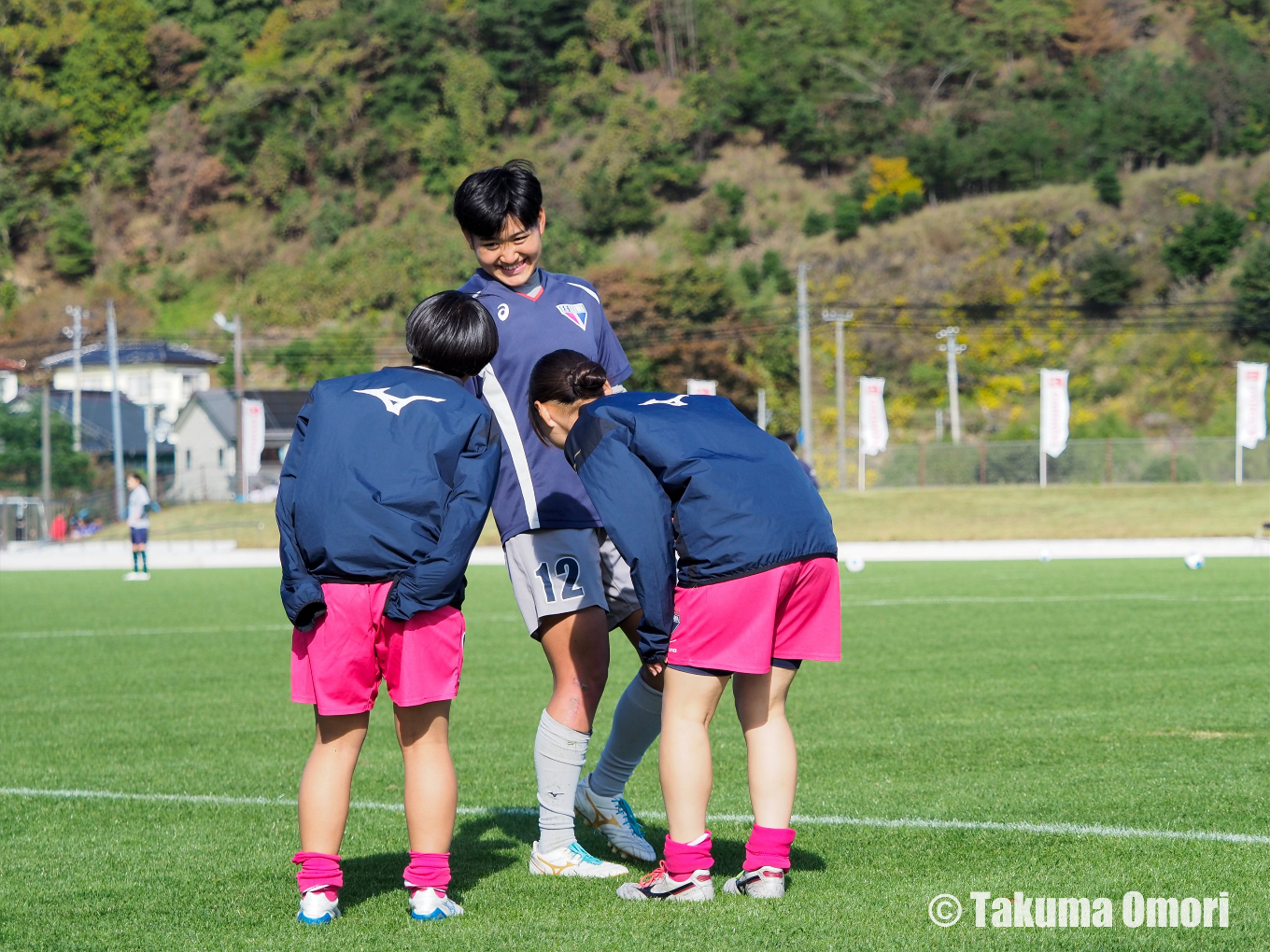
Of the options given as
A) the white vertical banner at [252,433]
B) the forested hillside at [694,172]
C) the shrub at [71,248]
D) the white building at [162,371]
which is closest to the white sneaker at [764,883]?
the white vertical banner at [252,433]

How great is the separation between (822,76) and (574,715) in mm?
98069

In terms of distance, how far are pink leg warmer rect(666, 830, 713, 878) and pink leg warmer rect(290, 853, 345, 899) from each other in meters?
0.97

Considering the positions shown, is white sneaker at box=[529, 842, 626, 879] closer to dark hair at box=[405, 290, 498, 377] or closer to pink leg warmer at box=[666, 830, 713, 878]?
pink leg warmer at box=[666, 830, 713, 878]

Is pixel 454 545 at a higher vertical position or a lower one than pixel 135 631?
higher

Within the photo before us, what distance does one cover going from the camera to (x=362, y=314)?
84.1m

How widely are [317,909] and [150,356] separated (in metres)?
85.4

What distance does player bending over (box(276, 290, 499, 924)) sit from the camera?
387cm

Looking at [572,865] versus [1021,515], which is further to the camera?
[1021,515]

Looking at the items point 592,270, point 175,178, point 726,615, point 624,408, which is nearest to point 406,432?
point 624,408

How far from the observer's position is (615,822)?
187 inches

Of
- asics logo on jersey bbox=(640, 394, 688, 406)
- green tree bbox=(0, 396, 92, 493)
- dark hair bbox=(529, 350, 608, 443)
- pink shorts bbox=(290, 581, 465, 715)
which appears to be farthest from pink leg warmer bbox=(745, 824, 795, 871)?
green tree bbox=(0, 396, 92, 493)

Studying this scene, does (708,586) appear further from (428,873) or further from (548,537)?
(428,873)

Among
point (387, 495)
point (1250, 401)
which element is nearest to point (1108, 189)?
point (1250, 401)

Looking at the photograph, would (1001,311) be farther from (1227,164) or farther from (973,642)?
(973,642)
